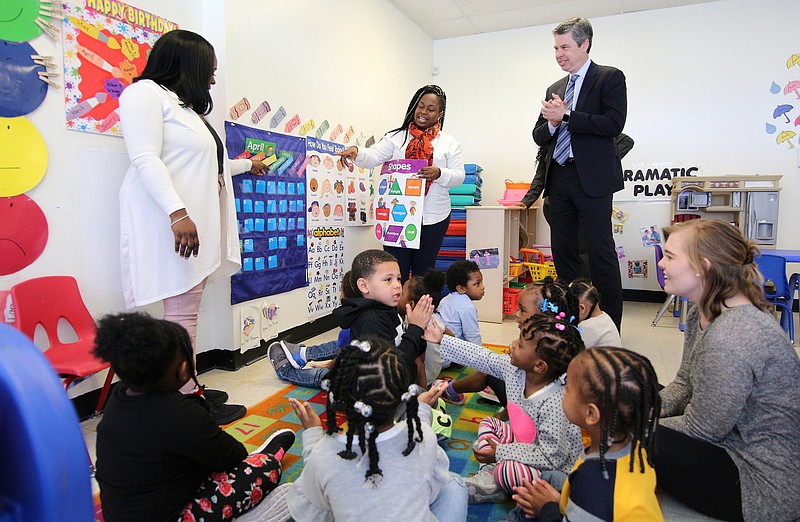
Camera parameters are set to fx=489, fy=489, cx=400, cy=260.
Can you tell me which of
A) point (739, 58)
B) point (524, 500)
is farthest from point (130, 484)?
point (739, 58)

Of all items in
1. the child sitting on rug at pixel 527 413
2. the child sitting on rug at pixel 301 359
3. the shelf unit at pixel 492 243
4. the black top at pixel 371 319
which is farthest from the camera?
the shelf unit at pixel 492 243

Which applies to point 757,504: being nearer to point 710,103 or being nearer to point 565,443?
point 565,443

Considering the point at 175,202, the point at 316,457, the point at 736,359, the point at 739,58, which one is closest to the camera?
the point at 316,457

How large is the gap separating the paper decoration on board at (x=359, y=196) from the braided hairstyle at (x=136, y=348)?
266 cm

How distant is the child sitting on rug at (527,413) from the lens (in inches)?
55.9

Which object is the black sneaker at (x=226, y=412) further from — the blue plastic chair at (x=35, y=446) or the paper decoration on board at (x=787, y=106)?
the paper decoration on board at (x=787, y=106)

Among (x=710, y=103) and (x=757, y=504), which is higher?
(x=710, y=103)

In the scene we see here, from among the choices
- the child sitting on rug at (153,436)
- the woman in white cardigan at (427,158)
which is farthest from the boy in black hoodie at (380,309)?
the woman in white cardigan at (427,158)

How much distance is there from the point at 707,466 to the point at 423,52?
481 cm

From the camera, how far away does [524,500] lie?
128 cm

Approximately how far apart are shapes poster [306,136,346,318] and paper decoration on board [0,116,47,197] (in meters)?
1.63

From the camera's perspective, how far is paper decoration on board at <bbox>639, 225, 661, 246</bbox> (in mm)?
4723

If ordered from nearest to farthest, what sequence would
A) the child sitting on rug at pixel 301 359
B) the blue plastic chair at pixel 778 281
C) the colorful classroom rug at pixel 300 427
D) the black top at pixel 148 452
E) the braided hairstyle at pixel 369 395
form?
1. the braided hairstyle at pixel 369 395
2. the black top at pixel 148 452
3. the colorful classroom rug at pixel 300 427
4. the child sitting on rug at pixel 301 359
5. the blue plastic chair at pixel 778 281

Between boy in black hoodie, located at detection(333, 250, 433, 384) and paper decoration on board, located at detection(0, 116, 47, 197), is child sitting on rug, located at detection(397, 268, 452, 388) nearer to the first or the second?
boy in black hoodie, located at detection(333, 250, 433, 384)
